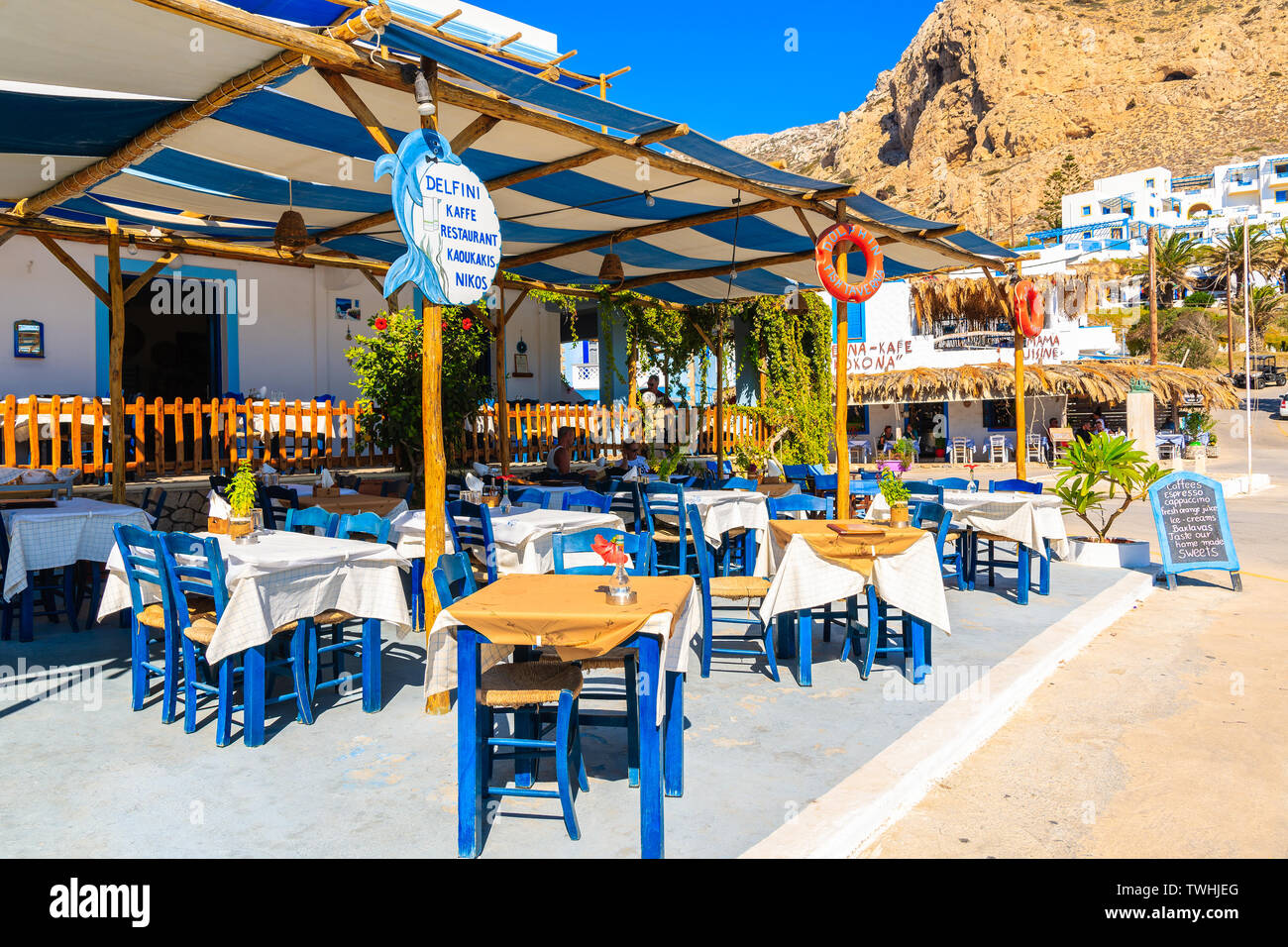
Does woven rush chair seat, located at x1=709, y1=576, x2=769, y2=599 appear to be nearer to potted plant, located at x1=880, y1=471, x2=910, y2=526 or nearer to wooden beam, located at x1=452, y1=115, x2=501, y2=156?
potted plant, located at x1=880, y1=471, x2=910, y2=526

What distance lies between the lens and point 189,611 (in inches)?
175

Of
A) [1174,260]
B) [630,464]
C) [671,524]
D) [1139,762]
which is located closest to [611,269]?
[630,464]

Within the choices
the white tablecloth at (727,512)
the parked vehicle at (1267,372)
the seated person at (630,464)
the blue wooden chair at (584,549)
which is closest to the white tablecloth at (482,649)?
the blue wooden chair at (584,549)

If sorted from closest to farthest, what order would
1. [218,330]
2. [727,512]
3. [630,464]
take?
[727,512]
[630,464]
[218,330]

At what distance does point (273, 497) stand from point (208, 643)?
317 cm

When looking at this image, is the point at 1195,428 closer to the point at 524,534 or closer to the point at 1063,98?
the point at 524,534

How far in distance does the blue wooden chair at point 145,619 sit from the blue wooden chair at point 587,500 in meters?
3.13

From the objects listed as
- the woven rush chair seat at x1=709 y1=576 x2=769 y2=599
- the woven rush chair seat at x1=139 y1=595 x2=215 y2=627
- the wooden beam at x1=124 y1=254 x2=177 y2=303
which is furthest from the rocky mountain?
the woven rush chair seat at x1=139 y1=595 x2=215 y2=627

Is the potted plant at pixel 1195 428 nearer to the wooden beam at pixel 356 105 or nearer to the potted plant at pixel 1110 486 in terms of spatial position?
the potted plant at pixel 1110 486

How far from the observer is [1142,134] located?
80.4 meters

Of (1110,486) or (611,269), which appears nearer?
(611,269)

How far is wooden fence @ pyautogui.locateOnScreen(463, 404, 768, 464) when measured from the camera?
11727 millimetres

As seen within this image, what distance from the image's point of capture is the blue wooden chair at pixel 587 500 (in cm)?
712
